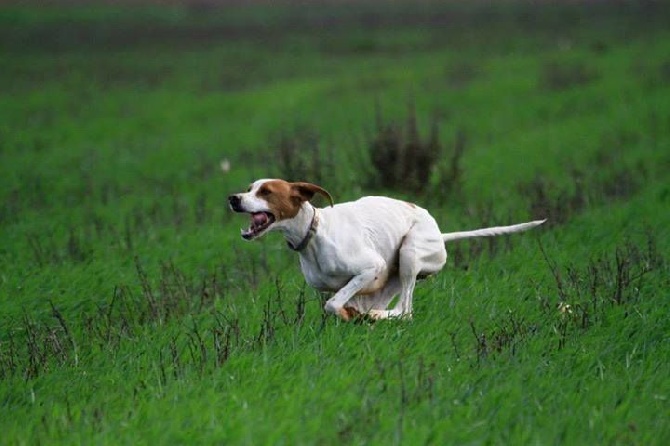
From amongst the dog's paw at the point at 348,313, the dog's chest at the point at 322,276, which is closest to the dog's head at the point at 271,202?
the dog's chest at the point at 322,276

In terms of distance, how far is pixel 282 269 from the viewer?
825cm

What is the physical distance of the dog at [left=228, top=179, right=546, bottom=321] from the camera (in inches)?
228

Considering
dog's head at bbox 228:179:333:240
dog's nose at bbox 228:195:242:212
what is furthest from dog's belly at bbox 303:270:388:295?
dog's nose at bbox 228:195:242:212

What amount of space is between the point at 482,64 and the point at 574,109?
6.73 m

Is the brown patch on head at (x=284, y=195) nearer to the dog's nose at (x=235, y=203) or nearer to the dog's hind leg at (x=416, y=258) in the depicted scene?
the dog's nose at (x=235, y=203)

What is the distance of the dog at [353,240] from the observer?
5.80 m

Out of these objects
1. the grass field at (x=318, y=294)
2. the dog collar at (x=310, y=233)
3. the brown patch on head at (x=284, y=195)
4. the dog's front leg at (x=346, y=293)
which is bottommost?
the grass field at (x=318, y=294)

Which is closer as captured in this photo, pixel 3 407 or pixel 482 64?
pixel 3 407

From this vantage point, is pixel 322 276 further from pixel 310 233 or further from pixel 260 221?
pixel 260 221

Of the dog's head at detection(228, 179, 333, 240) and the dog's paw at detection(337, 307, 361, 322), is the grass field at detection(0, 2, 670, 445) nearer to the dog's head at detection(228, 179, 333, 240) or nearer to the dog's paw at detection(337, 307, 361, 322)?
the dog's paw at detection(337, 307, 361, 322)

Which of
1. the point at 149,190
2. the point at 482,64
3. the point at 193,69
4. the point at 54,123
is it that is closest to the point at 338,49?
the point at 193,69

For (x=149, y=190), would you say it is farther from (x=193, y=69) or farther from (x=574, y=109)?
(x=193, y=69)

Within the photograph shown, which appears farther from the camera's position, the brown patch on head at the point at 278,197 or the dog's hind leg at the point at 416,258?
the dog's hind leg at the point at 416,258

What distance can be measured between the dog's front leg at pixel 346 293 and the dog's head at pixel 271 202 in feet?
1.56
